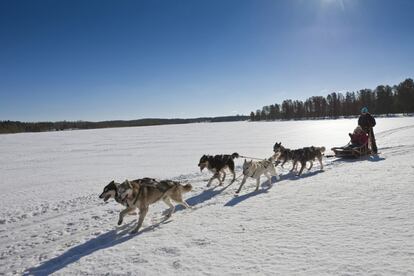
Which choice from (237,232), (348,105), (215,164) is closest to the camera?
(237,232)

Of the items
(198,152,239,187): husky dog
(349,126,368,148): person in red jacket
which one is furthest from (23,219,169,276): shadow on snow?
(349,126,368,148): person in red jacket

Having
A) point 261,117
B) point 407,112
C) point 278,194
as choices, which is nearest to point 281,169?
point 278,194

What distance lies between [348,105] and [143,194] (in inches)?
4172

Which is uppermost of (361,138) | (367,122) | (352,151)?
(367,122)

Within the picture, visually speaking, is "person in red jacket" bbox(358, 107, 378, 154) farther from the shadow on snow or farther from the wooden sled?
the shadow on snow

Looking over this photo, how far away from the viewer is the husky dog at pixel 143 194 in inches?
212

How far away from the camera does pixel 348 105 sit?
99062 millimetres

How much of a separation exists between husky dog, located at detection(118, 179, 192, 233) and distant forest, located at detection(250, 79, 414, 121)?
8557cm

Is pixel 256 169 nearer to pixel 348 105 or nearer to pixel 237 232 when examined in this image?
pixel 237 232

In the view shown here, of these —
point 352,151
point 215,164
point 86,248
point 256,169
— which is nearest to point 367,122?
point 352,151

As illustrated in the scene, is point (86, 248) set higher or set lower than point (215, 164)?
lower

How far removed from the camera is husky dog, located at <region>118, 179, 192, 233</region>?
5395 millimetres

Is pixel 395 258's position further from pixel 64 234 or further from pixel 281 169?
pixel 281 169

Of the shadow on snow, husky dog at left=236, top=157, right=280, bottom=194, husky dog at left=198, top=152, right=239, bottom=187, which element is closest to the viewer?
→ the shadow on snow
